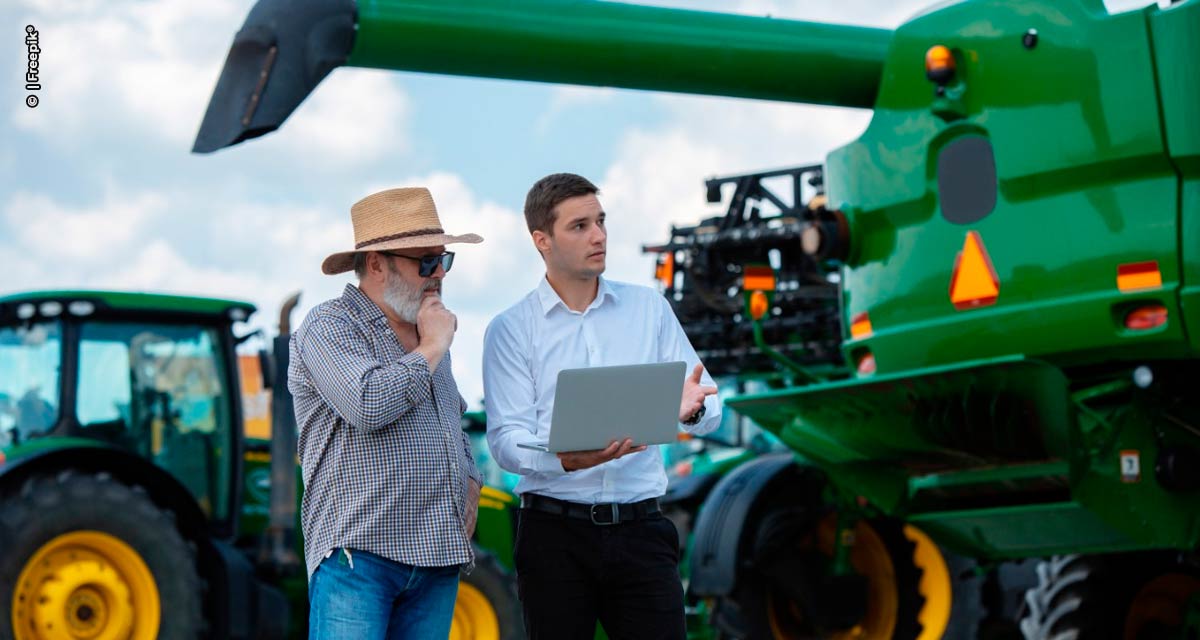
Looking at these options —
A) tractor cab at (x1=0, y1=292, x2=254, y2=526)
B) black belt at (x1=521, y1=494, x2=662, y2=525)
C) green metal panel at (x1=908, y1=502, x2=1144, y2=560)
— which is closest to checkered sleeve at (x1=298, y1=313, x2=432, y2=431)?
black belt at (x1=521, y1=494, x2=662, y2=525)

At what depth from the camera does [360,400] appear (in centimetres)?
405

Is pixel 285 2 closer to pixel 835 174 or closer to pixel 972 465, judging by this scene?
pixel 835 174

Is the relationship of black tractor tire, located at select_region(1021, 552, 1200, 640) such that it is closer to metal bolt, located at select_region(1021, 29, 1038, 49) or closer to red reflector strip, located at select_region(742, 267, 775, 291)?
red reflector strip, located at select_region(742, 267, 775, 291)

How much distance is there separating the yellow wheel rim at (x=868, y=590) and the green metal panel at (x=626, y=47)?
8.83 feet

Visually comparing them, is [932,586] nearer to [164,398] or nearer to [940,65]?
[940,65]

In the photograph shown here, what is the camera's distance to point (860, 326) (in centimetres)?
781

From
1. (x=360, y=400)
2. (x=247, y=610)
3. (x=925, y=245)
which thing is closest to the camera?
(x=360, y=400)

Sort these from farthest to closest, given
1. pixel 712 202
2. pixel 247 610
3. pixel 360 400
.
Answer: pixel 712 202, pixel 247 610, pixel 360 400

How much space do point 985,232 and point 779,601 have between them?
3.14 metres

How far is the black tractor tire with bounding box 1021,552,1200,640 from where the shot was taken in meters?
7.66

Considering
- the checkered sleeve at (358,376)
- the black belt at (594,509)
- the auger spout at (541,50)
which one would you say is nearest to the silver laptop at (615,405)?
the black belt at (594,509)

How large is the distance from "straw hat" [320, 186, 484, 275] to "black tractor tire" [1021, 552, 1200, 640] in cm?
431

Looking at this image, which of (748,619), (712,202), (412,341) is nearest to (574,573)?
(412,341)

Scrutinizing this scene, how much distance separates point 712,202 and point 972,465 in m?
5.73
